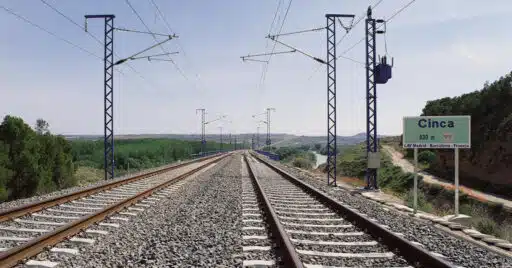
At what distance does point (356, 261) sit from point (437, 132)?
7899 mm

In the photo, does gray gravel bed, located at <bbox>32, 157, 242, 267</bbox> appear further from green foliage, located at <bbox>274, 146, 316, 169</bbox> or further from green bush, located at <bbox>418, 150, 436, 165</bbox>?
green bush, located at <bbox>418, 150, 436, 165</bbox>

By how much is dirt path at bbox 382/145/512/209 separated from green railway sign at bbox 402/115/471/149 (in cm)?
2493

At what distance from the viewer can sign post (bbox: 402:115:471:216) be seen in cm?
1274

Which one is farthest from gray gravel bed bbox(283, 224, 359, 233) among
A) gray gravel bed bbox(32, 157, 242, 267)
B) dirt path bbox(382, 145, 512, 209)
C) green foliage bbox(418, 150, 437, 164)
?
green foliage bbox(418, 150, 437, 164)

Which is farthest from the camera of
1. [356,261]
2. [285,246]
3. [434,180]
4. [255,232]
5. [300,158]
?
[300,158]

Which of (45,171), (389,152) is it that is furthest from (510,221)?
(389,152)

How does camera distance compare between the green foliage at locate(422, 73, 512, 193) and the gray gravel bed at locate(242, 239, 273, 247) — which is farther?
the green foliage at locate(422, 73, 512, 193)

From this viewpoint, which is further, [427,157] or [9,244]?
[427,157]

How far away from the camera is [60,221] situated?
9750mm

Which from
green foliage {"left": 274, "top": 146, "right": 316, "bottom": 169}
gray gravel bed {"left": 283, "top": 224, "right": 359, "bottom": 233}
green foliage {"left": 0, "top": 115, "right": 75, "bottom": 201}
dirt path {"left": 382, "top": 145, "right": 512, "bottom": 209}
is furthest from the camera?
green foliage {"left": 274, "top": 146, "right": 316, "bottom": 169}

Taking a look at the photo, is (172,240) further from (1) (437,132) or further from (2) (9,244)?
(1) (437,132)

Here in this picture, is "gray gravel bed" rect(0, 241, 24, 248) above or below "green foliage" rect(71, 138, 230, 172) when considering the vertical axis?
above

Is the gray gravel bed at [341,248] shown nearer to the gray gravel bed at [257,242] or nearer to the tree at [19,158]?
the gray gravel bed at [257,242]

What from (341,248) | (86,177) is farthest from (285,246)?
(86,177)
